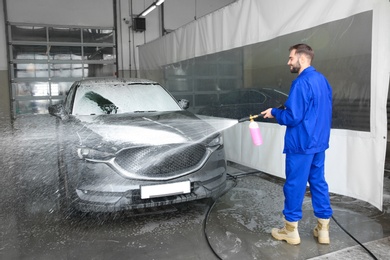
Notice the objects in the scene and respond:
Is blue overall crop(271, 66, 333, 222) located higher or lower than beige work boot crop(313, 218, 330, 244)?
higher

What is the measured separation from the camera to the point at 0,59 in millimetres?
10344

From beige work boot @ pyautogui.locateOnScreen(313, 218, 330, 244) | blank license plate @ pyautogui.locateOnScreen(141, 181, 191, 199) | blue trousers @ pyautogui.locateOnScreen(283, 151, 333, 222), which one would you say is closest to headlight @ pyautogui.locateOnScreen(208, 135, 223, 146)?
blank license plate @ pyautogui.locateOnScreen(141, 181, 191, 199)

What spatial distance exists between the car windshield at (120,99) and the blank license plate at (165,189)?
1.57 meters

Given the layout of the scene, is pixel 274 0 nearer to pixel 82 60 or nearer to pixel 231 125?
pixel 231 125

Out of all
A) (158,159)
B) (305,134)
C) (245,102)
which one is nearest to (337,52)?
(305,134)

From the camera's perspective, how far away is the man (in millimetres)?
2857

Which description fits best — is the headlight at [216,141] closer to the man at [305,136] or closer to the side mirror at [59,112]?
the man at [305,136]

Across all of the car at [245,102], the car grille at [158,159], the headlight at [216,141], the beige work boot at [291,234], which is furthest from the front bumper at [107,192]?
the car at [245,102]

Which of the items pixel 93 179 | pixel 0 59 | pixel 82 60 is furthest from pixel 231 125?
pixel 0 59

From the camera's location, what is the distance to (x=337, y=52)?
151 inches

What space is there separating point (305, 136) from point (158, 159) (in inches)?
57.4

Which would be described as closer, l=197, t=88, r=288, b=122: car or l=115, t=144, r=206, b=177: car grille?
l=115, t=144, r=206, b=177: car grille

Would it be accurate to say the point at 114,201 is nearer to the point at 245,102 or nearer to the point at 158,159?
the point at 158,159

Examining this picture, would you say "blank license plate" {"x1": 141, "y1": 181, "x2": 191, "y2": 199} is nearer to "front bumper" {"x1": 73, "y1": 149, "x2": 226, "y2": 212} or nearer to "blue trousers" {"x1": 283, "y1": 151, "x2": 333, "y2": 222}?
"front bumper" {"x1": 73, "y1": 149, "x2": 226, "y2": 212}
